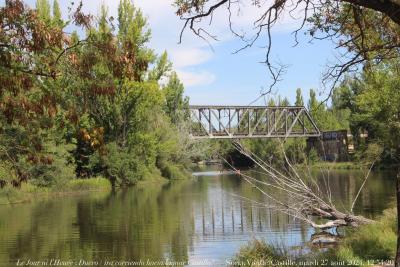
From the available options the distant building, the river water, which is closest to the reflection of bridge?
the distant building

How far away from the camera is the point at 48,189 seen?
122 feet

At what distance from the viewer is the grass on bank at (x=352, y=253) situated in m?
10.6

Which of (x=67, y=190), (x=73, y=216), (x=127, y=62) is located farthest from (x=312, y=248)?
(x=67, y=190)

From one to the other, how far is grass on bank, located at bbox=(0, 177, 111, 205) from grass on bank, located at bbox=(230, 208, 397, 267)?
22.9m

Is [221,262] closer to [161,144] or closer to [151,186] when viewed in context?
[151,186]

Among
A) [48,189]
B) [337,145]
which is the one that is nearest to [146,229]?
[48,189]

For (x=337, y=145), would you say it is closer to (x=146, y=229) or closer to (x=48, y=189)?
(x=48, y=189)

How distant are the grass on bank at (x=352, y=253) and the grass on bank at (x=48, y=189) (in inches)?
901

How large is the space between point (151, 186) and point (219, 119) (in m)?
33.5

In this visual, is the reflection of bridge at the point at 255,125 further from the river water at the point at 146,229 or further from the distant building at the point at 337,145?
the river water at the point at 146,229

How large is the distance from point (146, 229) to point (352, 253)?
10456 millimetres

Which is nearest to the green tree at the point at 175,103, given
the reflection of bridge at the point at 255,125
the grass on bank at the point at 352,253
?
the reflection of bridge at the point at 255,125

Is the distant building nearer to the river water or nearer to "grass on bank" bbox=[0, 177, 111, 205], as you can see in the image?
"grass on bank" bbox=[0, 177, 111, 205]

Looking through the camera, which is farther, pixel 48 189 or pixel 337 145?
pixel 337 145
